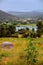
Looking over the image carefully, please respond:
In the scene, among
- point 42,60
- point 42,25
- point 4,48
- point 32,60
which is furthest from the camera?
point 42,25

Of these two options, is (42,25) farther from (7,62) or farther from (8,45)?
(7,62)

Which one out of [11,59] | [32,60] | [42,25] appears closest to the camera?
[32,60]

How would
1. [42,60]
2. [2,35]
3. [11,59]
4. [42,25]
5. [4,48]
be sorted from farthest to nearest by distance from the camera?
[42,25]
[2,35]
[4,48]
[11,59]
[42,60]

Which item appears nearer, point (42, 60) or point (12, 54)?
point (42, 60)

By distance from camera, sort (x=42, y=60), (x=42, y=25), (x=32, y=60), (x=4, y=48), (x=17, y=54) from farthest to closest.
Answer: (x=42, y=25)
(x=4, y=48)
(x=17, y=54)
(x=42, y=60)
(x=32, y=60)

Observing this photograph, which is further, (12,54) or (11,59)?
(12,54)

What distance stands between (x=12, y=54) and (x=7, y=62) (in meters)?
1.94

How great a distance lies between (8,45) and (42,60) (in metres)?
5.04

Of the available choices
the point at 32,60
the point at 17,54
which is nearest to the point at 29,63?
the point at 32,60

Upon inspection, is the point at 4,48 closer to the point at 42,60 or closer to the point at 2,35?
the point at 42,60

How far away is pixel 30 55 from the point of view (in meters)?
11.5

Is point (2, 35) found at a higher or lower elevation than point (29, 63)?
lower

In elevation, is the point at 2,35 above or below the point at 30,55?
below

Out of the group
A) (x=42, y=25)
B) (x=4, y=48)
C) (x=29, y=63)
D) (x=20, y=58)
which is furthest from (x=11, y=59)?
(x=42, y=25)
